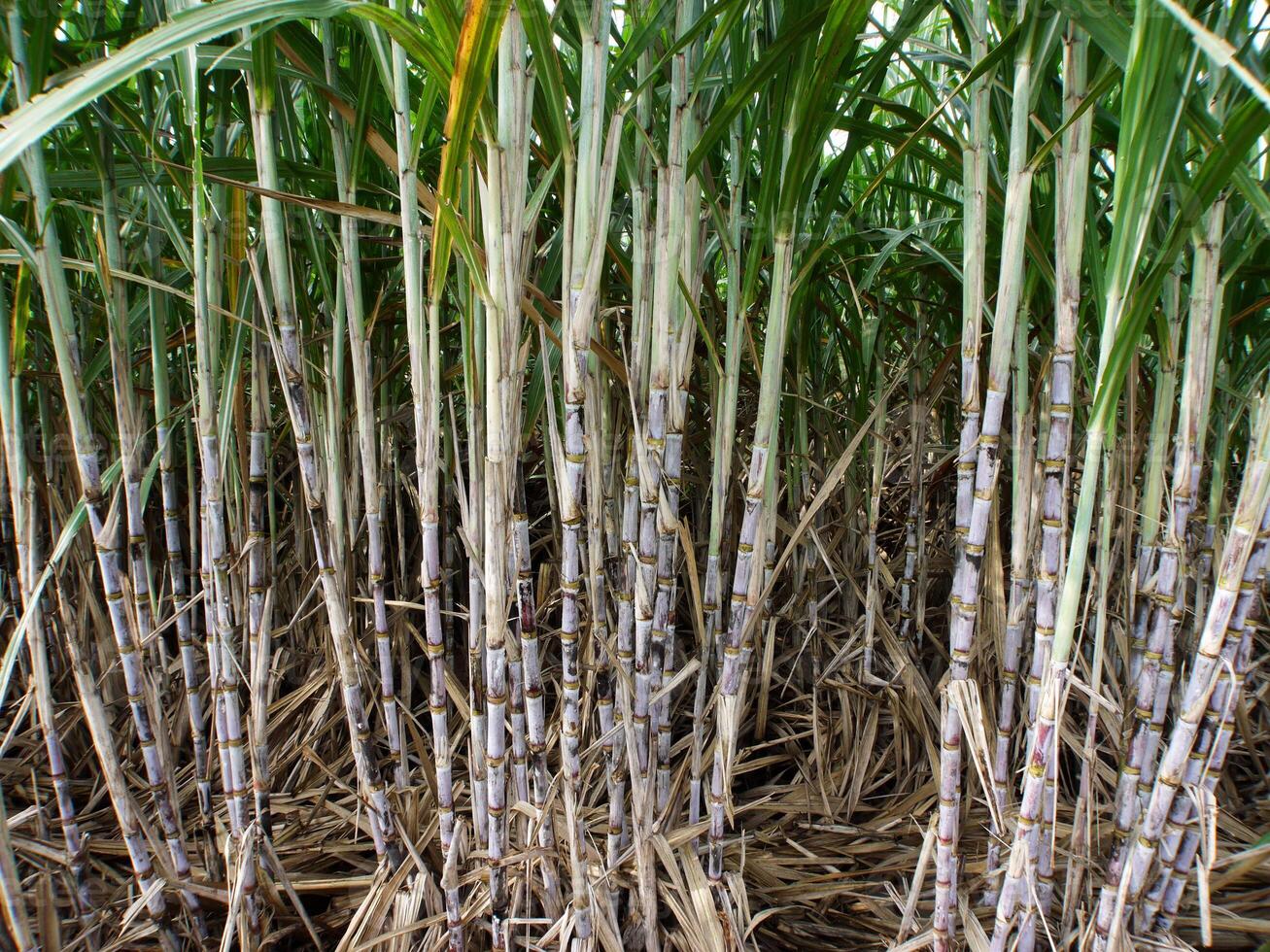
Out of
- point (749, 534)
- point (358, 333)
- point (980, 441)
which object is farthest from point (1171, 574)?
point (358, 333)

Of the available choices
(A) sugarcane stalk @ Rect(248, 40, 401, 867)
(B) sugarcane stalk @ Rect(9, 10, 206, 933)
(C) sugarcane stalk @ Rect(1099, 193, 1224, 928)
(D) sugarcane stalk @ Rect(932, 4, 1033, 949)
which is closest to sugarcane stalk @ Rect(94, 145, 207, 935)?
(B) sugarcane stalk @ Rect(9, 10, 206, 933)

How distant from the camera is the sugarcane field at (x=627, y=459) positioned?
651 mm

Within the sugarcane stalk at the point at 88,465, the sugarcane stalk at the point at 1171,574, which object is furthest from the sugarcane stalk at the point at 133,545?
the sugarcane stalk at the point at 1171,574

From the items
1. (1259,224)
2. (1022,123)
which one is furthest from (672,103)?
(1259,224)

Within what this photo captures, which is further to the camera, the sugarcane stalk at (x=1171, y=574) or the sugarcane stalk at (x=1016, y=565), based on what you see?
the sugarcane stalk at (x=1016, y=565)

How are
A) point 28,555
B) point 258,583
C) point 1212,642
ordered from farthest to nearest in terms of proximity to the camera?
point 258,583 < point 28,555 < point 1212,642

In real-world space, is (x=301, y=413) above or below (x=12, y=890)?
above

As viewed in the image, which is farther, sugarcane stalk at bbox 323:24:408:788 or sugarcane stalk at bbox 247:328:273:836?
sugarcane stalk at bbox 247:328:273:836

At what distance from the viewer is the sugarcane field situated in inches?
25.6

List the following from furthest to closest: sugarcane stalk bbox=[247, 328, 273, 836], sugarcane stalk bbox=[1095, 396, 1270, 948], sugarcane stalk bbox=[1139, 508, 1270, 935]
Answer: sugarcane stalk bbox=[247, 328, 273, 836]
sugarcane stalk bbox=[1139, 508, 1270, 935]
sugarcane stalk bbox=[1095, 396, 1270, 948]

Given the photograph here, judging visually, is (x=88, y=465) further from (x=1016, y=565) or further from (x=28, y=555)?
(x=1016, y=565)

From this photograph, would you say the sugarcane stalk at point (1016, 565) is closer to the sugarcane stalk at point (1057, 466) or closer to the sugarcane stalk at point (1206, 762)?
the sugarcane stalk at point (1057, 466)

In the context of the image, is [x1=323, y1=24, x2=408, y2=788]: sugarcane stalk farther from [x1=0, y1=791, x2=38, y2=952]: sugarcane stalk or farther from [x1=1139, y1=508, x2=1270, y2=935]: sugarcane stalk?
[x1=1139, y1=508, x2=1270, y2=935]: sugarcane stalk

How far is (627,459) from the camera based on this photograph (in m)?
1.00
